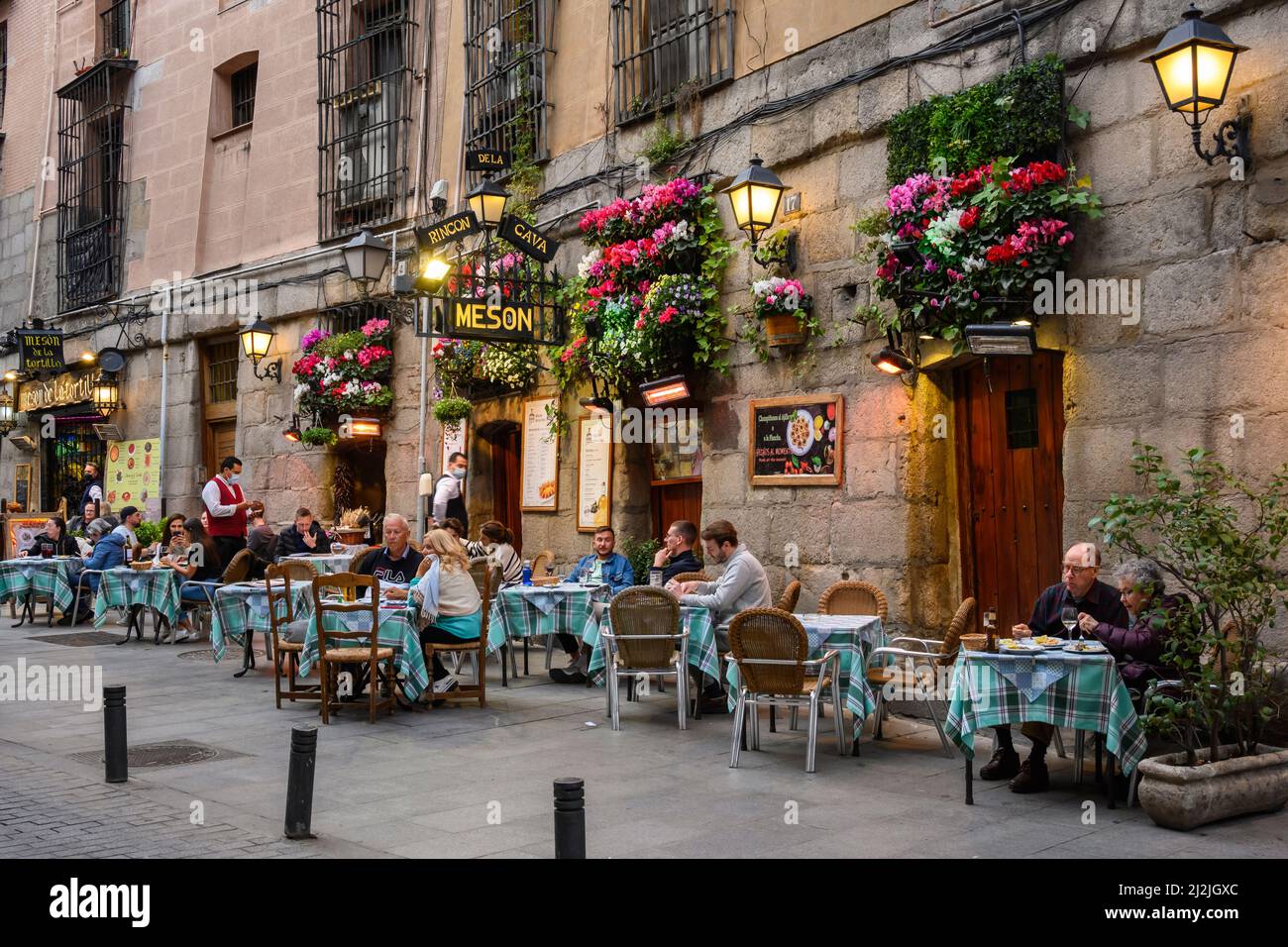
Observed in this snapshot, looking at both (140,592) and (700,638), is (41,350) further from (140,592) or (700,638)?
(700,638)

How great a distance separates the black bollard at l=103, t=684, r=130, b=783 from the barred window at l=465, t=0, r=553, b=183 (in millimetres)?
8891

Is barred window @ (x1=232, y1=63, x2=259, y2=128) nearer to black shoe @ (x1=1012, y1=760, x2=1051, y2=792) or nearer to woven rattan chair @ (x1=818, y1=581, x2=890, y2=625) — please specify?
woven rattan chair @ (x1=818, y1=581, x2=890, y2=625)

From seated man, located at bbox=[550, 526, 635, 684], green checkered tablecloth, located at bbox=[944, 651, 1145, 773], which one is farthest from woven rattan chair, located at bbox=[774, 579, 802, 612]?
green checkered tablecloth, located at bbox=[944, 651, 1145, 773]

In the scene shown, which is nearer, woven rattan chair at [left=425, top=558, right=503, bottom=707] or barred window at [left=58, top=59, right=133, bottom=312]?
woven rattan chair at [left=425, top=558, right=503, bottom=707]

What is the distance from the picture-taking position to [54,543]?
16.2 meters

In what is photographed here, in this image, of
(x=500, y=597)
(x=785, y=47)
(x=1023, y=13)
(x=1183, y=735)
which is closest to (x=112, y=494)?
(x=500, y=597)

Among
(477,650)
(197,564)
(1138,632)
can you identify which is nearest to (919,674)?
(1138,632)

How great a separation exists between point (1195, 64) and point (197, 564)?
1038cm

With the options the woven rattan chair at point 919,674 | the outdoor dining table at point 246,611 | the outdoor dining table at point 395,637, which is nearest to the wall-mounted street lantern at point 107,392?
the outdoor dining table at point 246,611

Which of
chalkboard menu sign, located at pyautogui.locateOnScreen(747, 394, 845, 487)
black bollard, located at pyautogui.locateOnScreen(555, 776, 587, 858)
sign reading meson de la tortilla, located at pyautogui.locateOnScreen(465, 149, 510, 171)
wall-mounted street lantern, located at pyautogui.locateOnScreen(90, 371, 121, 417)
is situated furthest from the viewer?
wall-mounted street lantern, located at pyautogui.locateOnScreen(90, 371, 121, 417)

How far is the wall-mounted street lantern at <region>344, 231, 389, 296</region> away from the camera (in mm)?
14531

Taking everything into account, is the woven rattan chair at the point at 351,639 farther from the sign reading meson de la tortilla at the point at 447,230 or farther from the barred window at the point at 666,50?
the barred window at the point at 666,50
